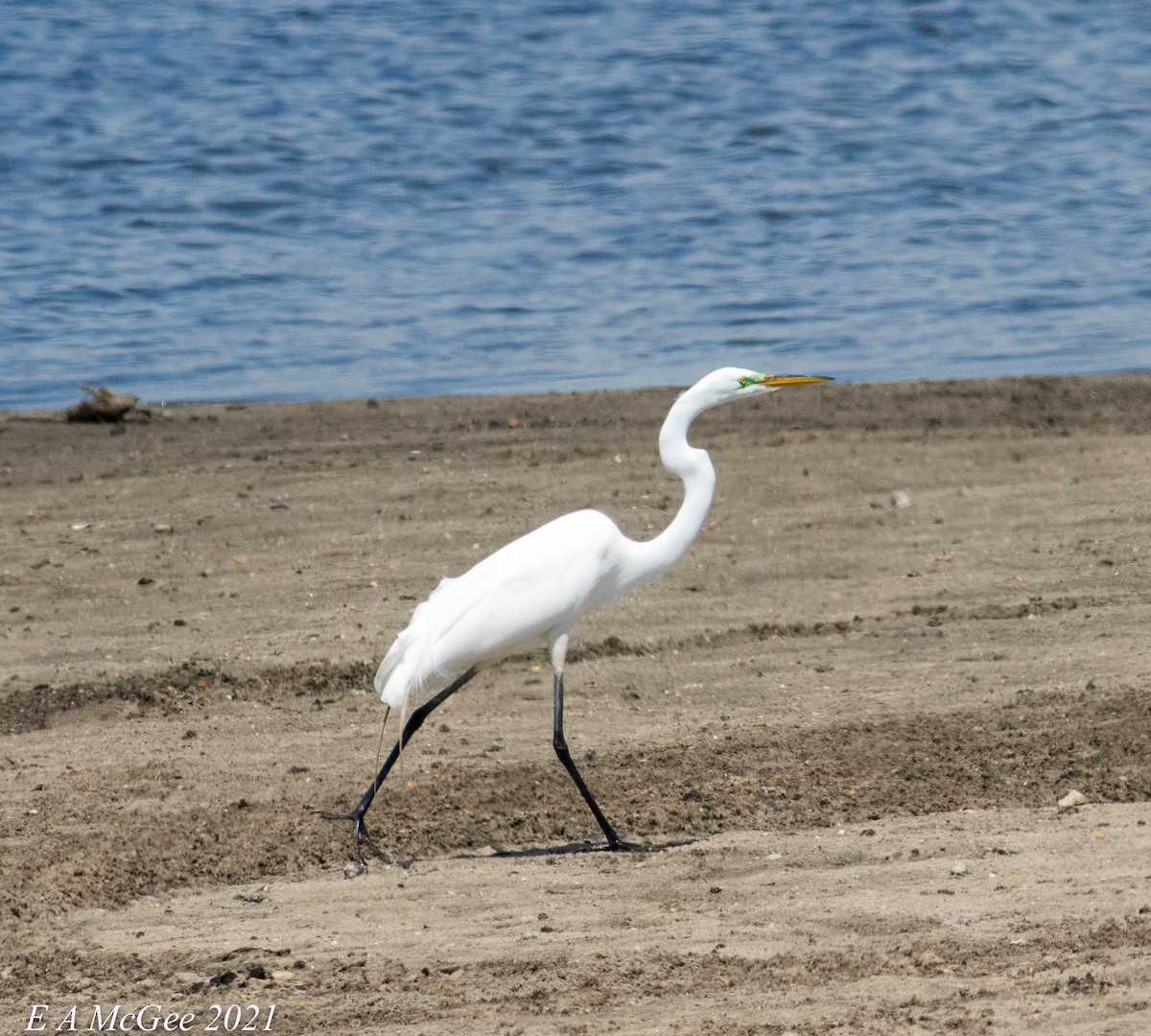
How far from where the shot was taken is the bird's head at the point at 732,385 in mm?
5312

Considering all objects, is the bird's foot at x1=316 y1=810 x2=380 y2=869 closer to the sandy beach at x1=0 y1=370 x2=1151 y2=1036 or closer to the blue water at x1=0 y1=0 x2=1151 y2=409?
the sandy beach at x1=0 y1=370 x2=1151 y2=1036

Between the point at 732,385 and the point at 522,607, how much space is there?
0.99 m

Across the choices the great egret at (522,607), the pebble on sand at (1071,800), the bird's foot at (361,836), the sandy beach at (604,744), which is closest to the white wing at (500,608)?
the great egret at (522,607)

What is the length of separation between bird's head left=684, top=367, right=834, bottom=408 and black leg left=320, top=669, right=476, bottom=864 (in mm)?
1131

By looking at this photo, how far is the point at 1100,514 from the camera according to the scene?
819 cm

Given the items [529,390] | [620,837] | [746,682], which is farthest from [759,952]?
[529,390]

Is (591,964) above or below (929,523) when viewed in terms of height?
above

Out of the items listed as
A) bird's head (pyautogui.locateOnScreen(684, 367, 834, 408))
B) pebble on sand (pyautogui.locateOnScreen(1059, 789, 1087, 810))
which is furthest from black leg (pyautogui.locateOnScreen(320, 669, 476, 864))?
pebble on sand (pyautogui.locateOnScreen(1059, 789, 1087, 810))

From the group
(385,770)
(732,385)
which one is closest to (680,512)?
(732,385)

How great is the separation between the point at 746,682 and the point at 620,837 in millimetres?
1336

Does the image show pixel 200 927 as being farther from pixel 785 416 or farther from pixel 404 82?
pixel 404 82

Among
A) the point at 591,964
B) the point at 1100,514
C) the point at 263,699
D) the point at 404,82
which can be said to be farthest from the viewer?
the point at 404,82

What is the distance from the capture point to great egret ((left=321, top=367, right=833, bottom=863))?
5023 millimetres

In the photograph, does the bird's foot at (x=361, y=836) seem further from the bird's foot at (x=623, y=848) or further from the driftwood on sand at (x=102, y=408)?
the driftwood on sand at (x=102, y=408)
